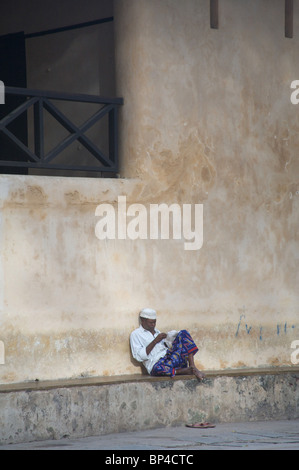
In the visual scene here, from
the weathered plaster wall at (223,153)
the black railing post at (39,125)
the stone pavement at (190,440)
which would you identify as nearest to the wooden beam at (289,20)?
the weathered plaster wall at (223,153)

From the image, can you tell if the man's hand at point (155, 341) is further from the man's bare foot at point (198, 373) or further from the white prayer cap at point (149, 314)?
the man's bare foot at point (198, 373)

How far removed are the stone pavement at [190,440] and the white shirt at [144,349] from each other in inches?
27.0

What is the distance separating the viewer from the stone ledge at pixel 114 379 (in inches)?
313

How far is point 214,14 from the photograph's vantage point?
9531 millimetres

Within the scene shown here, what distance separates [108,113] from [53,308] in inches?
88.1

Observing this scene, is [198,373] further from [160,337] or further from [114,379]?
[114,379]

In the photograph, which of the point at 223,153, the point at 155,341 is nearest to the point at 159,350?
the point at 155,341

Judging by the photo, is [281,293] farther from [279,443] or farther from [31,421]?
[31,421]

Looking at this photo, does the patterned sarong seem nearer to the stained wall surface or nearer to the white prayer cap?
the stained wall surface

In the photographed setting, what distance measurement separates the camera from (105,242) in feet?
29.1

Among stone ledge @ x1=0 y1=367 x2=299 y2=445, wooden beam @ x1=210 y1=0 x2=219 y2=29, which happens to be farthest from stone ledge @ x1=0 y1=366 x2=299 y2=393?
wooden beam @ x1=210 y1=0 x2=219 y2=29

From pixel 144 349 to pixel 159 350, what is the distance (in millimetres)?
167
